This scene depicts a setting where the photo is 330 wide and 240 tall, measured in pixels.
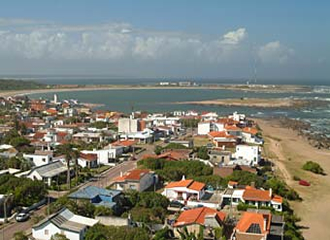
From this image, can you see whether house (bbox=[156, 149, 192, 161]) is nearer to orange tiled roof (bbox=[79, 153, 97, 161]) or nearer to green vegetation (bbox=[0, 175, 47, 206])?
orange tiled roof (bbox=[79, 153, 97, 161])

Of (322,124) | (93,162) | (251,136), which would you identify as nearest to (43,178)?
(93,162)

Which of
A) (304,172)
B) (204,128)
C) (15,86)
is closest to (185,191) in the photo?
(304,172)

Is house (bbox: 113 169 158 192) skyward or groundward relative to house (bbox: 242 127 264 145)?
skyward

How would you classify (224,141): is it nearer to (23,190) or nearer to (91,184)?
(91,184)

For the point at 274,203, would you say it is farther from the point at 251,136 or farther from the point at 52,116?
the point at 52,116

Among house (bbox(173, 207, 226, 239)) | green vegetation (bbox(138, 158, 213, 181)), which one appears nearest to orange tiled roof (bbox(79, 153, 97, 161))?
green vegetation (bbox(138, 158, 213, 181))
